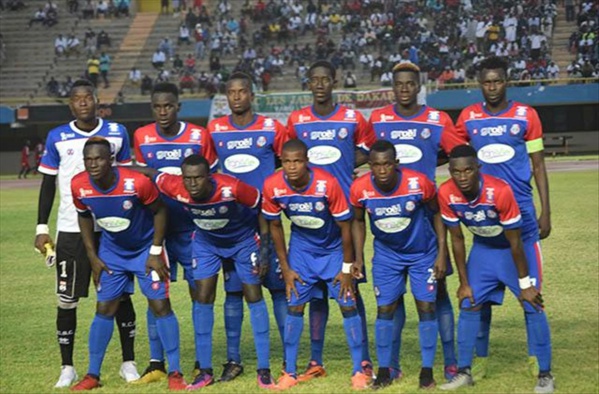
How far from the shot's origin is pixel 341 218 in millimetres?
8617

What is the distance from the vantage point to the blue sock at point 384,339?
28.0 feet

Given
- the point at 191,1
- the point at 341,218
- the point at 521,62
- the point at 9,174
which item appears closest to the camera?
the point at 341,218

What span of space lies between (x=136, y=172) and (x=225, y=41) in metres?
43.8

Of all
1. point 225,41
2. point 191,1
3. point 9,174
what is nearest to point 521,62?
point 225,41

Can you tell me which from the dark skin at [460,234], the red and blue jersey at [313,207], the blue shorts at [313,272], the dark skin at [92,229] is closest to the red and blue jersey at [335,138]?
the red and blue jersey at [313,207]

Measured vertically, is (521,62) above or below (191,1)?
below

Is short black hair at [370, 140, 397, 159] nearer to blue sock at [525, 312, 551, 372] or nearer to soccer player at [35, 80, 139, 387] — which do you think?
blue sock at [525, 312, 551, 372]

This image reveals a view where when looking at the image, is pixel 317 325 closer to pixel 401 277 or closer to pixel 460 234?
pixel 401 277

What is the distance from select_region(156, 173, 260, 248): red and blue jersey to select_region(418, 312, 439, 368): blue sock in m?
1.76

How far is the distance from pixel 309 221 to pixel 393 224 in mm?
757

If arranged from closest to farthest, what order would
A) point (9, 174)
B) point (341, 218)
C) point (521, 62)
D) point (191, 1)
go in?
1. point (341, 218)
2. point (521, 62)
3. point (9, 174)
4. point (191, 1)

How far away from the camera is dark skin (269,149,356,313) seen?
8500 mm

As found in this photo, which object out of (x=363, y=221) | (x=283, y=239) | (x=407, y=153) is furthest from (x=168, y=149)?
(x=407, y=153)

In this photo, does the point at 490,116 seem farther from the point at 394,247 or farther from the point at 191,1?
the point at 191,1
